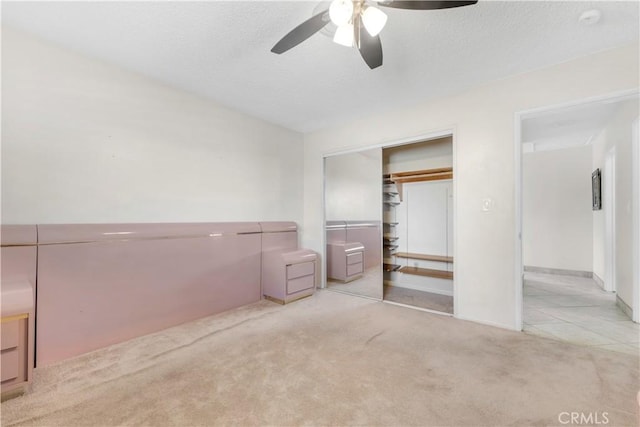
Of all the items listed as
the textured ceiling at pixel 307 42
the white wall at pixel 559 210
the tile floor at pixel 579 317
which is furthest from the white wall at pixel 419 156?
the white wall at pixel 559 210

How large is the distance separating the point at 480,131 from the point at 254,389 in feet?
10.7

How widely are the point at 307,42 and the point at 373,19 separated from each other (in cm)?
80

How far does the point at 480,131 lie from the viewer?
2.92 meters

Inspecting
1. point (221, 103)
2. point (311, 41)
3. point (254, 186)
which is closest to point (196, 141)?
point (221, 103)

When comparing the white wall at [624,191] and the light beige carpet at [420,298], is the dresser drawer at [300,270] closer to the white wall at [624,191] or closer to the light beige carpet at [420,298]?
the light beige carpet at [420,298]

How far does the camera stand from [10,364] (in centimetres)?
161

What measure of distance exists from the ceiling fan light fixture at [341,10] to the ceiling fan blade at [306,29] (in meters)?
0.08

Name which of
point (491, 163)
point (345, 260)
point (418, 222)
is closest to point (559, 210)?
point (418, 222)

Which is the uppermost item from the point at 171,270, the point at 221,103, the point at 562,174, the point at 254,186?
the point at 221,103

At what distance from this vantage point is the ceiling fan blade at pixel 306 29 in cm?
162

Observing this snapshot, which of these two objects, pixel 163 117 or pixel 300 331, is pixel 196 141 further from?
pixel 300 331

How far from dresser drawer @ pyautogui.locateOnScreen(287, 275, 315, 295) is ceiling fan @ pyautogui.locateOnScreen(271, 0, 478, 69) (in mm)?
2680

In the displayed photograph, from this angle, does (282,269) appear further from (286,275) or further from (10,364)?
(10,364)

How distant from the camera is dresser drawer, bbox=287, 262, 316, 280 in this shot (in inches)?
139
